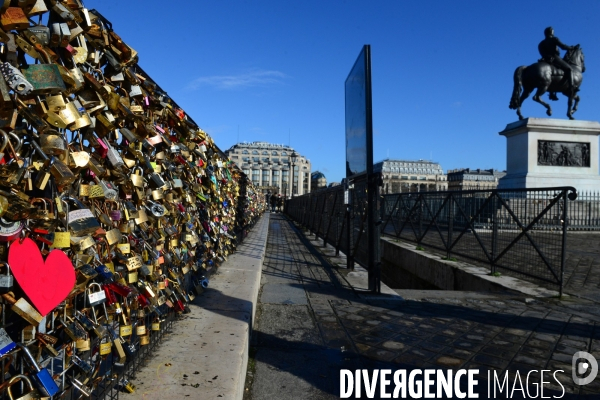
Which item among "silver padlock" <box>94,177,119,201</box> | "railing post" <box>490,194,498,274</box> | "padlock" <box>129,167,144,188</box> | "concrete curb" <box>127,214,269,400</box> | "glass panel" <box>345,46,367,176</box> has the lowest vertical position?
"concrete curb" <box>127,214,269,400</box>

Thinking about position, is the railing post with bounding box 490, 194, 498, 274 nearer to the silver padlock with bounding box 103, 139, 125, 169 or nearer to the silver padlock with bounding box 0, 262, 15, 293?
the silver padlock with bounding box 103, 139, 125, 169

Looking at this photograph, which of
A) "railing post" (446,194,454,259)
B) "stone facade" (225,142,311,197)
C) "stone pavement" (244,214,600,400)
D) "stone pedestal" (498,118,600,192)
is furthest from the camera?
"stone facade" (225,142,311,197)

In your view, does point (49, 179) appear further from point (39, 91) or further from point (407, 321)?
point (407, 321)

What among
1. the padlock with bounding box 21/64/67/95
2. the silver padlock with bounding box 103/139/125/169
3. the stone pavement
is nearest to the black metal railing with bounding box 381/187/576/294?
the stone pavement

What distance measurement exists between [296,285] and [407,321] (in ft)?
7.13

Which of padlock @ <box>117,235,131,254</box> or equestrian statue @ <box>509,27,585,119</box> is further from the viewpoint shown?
equestrian statue @ <box>509,27,585,119</box>

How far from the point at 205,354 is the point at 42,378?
1363mm

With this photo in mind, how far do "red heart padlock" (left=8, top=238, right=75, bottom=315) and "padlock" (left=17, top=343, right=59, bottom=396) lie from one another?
0.14m

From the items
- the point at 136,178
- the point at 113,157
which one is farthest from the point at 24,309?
the point at 136,178

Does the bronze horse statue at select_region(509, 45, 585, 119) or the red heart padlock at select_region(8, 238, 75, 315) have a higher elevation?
the bronze horse statue at select_region(509, 45, 585, 119)

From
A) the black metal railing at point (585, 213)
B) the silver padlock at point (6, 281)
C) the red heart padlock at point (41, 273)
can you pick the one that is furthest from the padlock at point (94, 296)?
the black metal railing at point (585, 213)

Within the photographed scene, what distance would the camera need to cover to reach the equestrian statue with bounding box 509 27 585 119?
19094 mm

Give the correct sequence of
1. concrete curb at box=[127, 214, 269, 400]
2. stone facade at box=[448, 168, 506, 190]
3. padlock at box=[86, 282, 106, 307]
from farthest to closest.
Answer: stone facade at box=[448, 168, 506, 190], concrete curb at box=[127, 214, 269, 400], padlock at box=[86, 282, 106, 307]

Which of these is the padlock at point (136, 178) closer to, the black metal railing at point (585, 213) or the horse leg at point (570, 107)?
the black metal railing at point (585, 213)
